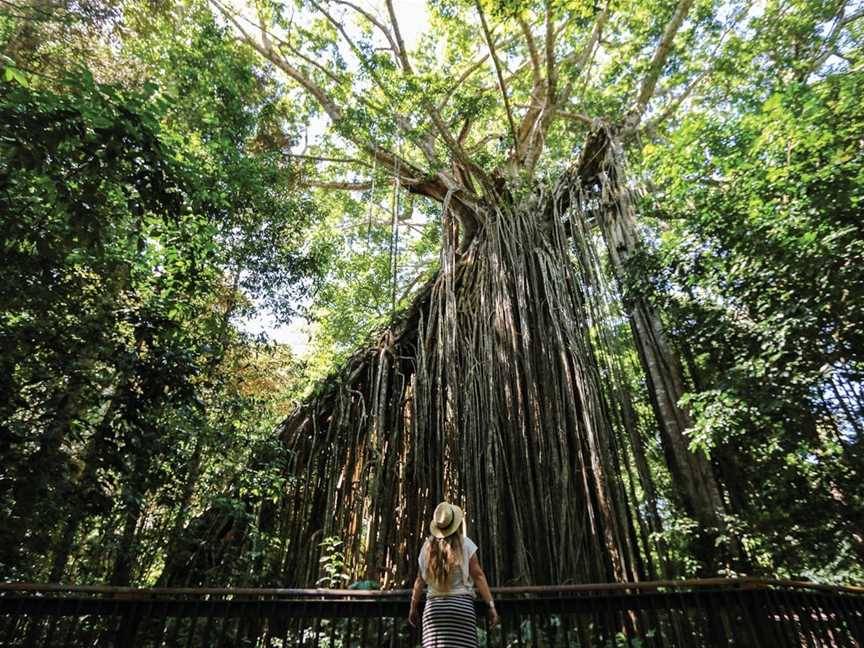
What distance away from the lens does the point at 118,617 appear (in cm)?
188

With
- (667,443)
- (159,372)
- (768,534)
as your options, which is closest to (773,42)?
(667,443)

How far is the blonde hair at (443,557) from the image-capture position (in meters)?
1.89

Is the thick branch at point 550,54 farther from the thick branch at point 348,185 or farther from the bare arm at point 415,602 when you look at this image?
the bare arm at point 415,602

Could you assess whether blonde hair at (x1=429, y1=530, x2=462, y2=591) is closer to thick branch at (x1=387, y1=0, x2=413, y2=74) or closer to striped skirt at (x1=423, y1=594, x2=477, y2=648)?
striped skirt at (x1=423, y1=594, x2=477, y2=648)

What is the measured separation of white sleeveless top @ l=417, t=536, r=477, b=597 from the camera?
6.15ft

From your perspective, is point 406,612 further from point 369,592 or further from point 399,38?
point 399,38

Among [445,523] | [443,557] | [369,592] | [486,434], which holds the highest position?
[486,434]

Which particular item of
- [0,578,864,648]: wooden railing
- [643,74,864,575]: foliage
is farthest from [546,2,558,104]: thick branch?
[0,578,864,648]: wooden railing

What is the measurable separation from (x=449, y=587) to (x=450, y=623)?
4.9 inches

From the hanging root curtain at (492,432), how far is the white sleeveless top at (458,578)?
1.36 meters

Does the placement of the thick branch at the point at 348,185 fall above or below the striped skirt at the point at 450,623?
above

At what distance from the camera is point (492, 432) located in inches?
148

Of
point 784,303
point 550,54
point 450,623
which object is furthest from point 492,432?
point 550,54

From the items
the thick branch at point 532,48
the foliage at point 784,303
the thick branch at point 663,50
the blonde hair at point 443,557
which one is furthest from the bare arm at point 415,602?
the thick branch at point 663,50
